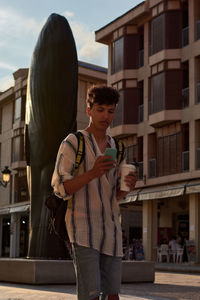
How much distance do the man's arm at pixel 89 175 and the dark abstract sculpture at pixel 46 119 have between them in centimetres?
775

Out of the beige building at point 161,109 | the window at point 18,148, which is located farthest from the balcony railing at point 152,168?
the window at point 18,148

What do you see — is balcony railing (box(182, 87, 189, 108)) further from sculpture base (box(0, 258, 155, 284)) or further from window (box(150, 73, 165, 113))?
sculpture base (box(0, 258, 155, 284))

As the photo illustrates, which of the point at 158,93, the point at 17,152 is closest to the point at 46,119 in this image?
the point at 158,93

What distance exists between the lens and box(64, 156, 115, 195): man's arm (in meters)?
3.08

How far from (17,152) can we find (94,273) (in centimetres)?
4416

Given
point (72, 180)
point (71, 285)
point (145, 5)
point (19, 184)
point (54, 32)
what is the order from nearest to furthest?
point (72, 180), point (71, 285), point (54, 32), point (145, 5), point (19, 184)

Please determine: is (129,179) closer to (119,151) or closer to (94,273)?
(119,151)

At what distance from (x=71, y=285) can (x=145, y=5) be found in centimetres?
2551

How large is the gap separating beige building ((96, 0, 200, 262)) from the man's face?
2457 cm

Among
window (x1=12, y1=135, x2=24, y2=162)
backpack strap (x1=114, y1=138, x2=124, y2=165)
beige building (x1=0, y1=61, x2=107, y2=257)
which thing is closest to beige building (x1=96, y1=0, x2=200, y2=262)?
beige building (x1=0, y1=61, x2=107, y2=257)

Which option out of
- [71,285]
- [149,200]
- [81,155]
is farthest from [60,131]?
[149,200]

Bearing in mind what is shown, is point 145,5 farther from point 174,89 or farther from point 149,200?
point 149,200

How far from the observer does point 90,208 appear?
3.22 m

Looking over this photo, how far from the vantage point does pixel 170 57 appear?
31250mm
